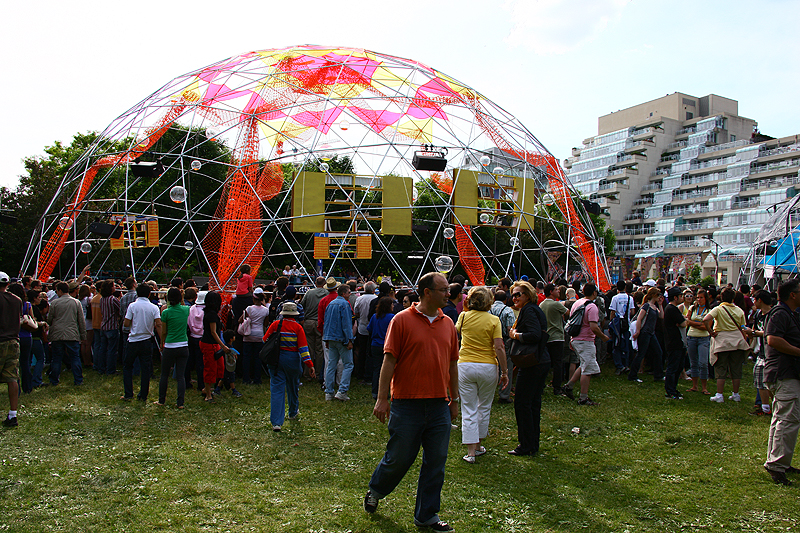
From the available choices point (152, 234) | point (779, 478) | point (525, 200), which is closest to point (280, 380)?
point (779, 478)

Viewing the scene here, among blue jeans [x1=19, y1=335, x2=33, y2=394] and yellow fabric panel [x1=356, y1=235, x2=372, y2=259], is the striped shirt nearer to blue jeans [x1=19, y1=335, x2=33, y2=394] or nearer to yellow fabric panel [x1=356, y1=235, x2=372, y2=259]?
blue jeans [x1=19, y1=335, x2=33, y2=394]

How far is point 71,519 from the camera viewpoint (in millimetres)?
3959

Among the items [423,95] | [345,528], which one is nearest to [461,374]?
[345,528]

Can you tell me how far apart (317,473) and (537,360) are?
2.61 metres

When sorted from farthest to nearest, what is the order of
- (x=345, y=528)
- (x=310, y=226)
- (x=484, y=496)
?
1. (x=310, y=226)
2. (x=484, y=496)
3. (x=345, y=528)

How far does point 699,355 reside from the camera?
30.8 ft

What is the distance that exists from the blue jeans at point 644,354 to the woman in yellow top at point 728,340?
5.74 feet

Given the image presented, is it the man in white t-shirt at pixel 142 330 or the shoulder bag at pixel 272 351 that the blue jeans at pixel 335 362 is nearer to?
the shoulder bag at pixel 272 351

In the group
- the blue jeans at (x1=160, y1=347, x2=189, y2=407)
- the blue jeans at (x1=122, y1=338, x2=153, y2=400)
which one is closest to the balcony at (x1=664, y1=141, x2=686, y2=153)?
the blue jeans at (x1=160, y1=347, x2=189, y2=407)

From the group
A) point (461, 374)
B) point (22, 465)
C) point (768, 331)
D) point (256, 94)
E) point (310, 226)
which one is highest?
point (256, 94)

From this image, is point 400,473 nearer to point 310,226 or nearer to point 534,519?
point 534,519

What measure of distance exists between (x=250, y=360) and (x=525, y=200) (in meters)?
12.6

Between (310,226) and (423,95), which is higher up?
(423,95)

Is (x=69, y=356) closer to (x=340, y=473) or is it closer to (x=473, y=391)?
(x=340, y=473)
